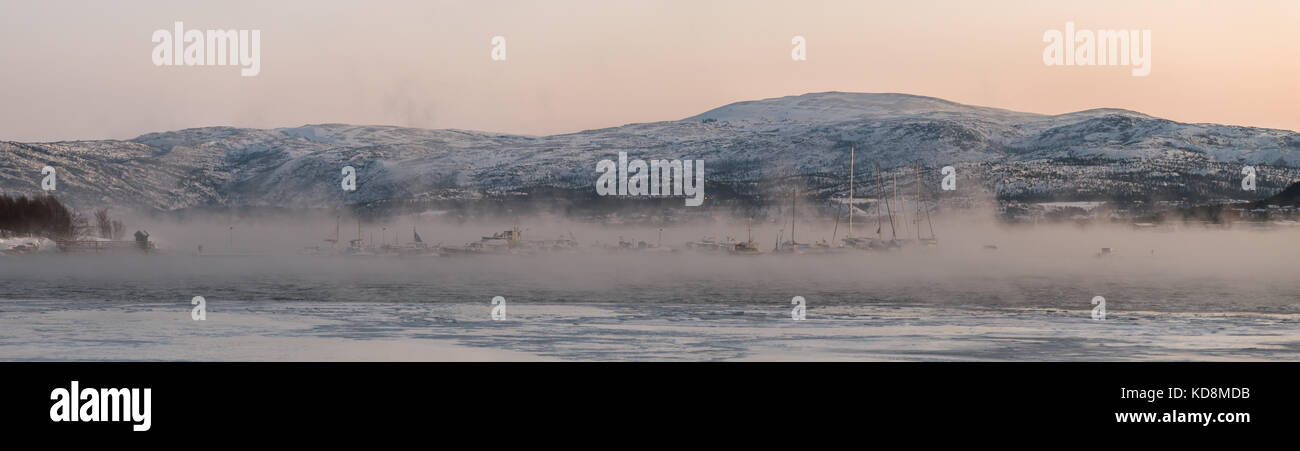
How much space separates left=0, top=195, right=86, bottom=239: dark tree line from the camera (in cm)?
13462

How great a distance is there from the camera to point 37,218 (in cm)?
13900

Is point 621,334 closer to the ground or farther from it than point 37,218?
closer to the ground

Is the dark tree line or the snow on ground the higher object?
the dark tree line

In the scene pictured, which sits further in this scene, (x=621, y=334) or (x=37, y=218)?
(x=37, y=218)

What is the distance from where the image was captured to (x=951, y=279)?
201 ft

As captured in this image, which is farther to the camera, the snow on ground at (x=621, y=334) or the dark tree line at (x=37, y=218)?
the dark tree line at (x=37, y=218)

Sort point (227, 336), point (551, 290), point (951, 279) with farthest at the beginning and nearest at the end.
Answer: point (951, 279)
point (551, 290)
point (227, 336)

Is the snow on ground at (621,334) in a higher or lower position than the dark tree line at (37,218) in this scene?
lower

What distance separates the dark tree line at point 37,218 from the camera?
134625 millimetres

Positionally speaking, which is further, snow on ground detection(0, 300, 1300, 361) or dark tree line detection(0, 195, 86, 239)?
dark tree line detection(0, 195, 86, 239)
